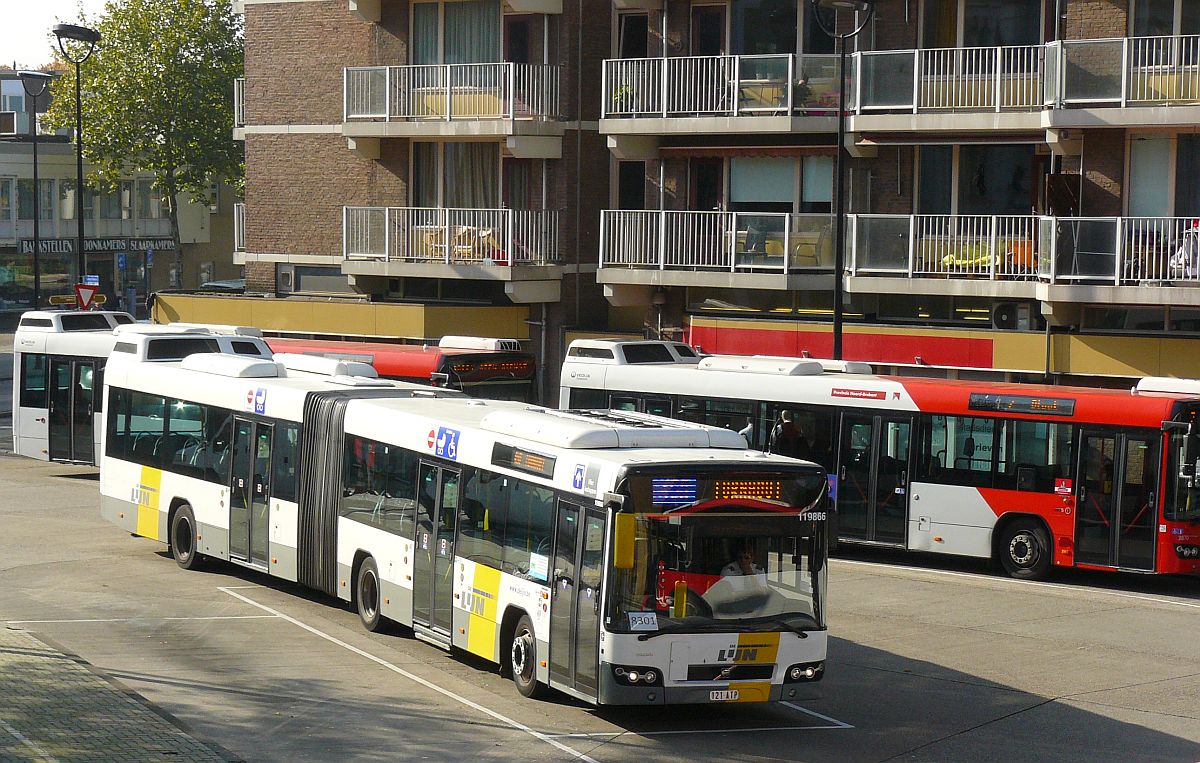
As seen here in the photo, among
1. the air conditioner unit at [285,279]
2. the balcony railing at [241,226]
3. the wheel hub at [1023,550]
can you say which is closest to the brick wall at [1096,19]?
the wheel hub at [1023,550]

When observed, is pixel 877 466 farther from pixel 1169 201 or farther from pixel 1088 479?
pixel 1169 201

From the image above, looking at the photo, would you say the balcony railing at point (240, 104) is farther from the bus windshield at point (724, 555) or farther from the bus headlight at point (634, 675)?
the bus headlight at point (634, 675)

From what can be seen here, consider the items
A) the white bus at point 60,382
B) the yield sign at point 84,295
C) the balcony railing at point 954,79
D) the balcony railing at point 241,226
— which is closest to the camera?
the balcony railing at point 954,79

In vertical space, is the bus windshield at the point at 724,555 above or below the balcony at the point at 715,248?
below

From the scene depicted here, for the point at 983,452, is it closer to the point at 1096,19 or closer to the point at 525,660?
the point at 525,660

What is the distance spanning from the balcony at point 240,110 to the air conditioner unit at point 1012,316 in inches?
799

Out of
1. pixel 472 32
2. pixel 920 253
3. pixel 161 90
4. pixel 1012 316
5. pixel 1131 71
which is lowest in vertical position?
pixel 1012 316

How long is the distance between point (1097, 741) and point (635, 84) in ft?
71.3

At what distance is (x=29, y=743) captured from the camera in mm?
12125

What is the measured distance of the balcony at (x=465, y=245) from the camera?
34750mm

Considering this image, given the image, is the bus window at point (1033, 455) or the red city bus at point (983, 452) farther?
the bus window at point (1033, 455)

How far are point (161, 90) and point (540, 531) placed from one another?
60217 millimetres

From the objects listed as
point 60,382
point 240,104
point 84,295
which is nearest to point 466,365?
point 60,382

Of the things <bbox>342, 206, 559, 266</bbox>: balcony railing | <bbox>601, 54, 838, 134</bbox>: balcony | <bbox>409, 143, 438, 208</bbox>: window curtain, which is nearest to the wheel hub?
<bbox>601, 54, 838, 134</bbox>: balcony
